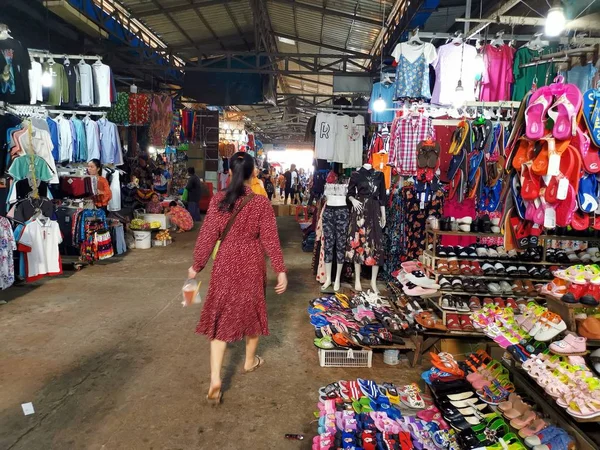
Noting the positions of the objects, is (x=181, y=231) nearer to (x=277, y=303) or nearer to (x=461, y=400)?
(x=277, y=303)

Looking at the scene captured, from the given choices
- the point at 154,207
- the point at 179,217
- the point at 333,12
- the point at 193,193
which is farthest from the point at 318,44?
the point at 154,207

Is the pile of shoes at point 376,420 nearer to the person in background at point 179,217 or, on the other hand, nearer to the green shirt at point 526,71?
the green shirt at point 526,71

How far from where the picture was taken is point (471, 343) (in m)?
4.00

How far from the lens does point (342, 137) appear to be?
7773 mm

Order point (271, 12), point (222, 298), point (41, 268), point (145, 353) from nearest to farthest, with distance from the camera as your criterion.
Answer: point (222, 298), point (145, 353), point (41, 268), point (271, 12)

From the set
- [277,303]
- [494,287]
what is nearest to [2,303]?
[277,303]

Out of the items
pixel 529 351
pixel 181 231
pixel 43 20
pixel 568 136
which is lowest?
pixel 181 231

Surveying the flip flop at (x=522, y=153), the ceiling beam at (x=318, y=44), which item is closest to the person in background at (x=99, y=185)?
the ceiling beam at (x=318, y=44)

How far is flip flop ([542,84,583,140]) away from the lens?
217 cm

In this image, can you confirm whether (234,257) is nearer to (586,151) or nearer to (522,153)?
(522,153)

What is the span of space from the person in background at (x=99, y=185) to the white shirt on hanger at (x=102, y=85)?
0.97m

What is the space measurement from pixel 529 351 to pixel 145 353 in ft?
10.0

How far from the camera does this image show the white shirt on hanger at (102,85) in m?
7.13

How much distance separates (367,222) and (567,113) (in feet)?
11.5
